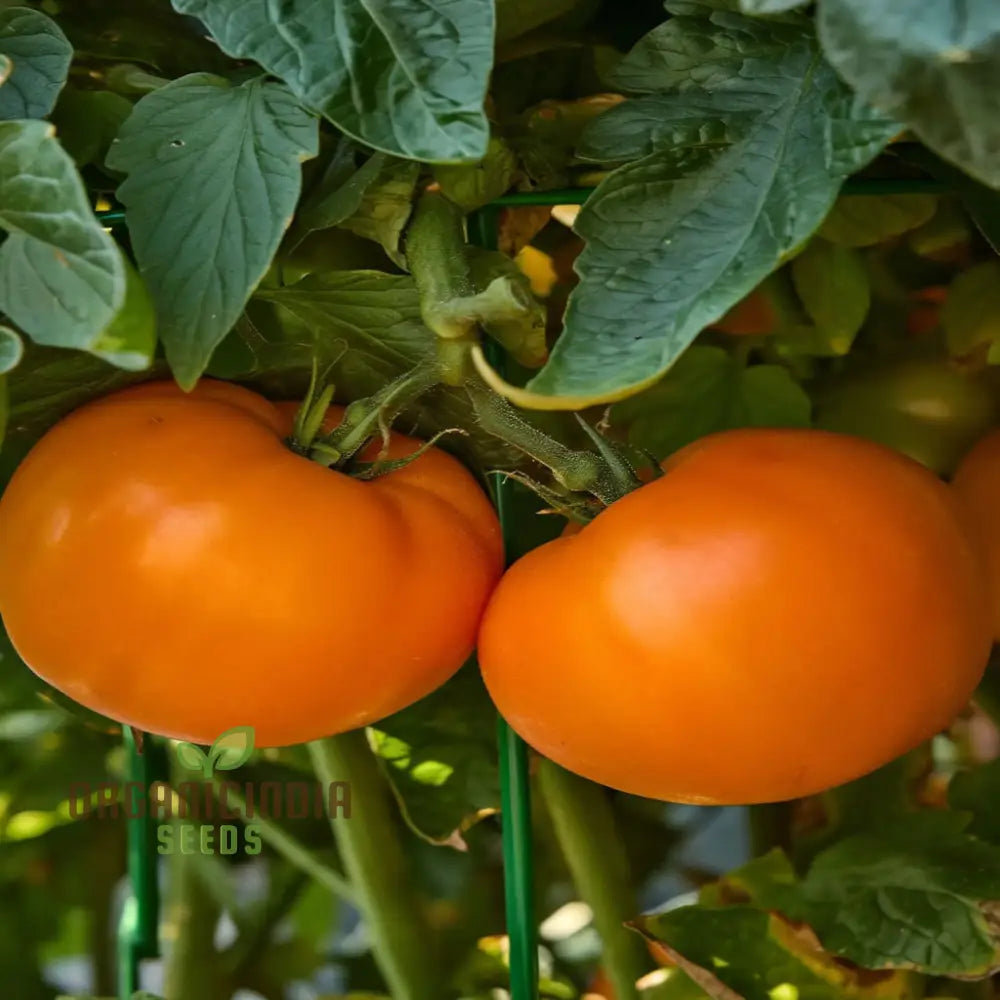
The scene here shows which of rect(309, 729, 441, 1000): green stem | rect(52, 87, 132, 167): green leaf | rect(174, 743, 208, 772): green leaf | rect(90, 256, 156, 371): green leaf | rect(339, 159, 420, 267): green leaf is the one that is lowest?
rect(309, 729, 441, 1000): green stem

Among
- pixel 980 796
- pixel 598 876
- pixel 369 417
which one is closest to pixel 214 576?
pixel 369 417

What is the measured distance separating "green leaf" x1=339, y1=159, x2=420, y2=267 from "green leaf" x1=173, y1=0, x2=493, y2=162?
0.25 feet

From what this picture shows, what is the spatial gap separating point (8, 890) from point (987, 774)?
601 millimetres

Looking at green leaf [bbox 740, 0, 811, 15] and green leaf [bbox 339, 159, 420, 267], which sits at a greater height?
green leaf [bbox 740, 0, 811, 15]

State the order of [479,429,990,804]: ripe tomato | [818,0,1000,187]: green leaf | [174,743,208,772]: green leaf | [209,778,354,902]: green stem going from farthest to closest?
[209,778,354,902]: green stem → [174,743,208,772]: green leaf → [479,429,990,804]: ripe tomato → [818,0,1000,187]: green leaf

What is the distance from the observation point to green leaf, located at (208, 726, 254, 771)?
0.44 metres


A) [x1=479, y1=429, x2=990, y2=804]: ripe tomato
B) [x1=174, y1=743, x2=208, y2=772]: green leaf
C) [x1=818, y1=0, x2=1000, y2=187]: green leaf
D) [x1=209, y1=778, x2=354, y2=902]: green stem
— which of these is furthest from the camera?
[x1=209, y1=778, x2=354, y2=902]: green stem

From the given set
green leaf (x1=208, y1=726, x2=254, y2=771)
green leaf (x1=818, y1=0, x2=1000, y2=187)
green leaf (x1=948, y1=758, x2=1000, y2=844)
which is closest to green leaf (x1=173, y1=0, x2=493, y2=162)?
green leaf (x1=818, y1=0, x2=1000, y2=187)

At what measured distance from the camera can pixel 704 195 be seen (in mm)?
381

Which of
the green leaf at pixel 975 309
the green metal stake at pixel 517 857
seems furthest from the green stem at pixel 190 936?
the green leaf at pixel 975 309

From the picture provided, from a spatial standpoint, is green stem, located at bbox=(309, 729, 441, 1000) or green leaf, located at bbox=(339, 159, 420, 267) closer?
green leaf, located at bbox=(339, 159, 420, 267)

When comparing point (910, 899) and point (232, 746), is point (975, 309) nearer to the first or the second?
point (910, 899)

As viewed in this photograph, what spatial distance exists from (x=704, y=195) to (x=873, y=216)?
19 centimetres

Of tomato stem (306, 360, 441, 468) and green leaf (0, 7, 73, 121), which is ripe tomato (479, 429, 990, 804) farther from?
green leaf (0, 7, 73, 121)
